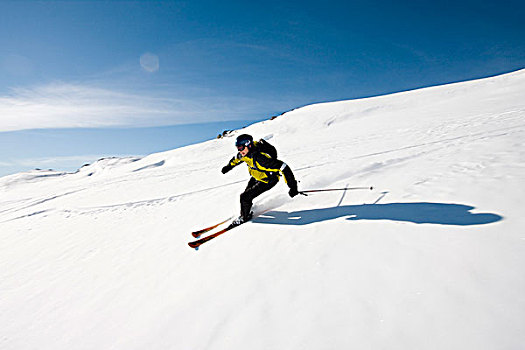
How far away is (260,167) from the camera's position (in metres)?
5.05

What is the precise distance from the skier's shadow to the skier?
51 centimetres

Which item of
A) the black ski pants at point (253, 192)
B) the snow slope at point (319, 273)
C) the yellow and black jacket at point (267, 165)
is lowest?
the snow slope at point (319, 273)

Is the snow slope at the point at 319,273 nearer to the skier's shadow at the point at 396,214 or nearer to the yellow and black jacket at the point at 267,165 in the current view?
the skier's shadow at the point at 396,214

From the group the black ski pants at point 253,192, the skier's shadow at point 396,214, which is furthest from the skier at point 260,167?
the skier's shadow at point 396,214

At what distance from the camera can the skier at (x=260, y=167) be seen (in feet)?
16.0

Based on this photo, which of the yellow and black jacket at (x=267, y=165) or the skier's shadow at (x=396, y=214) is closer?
the skier's shadow at (x=396, y=214)

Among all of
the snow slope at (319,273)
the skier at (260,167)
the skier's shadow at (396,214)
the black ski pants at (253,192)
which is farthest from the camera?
the black ski pants at (253,192)

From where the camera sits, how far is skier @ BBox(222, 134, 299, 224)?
191 inches

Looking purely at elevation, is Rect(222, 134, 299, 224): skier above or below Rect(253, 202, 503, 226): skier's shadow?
above

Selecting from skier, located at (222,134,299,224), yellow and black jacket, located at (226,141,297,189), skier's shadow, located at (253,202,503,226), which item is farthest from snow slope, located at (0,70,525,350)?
yellow and black jacket, located at (226,141,297,189)

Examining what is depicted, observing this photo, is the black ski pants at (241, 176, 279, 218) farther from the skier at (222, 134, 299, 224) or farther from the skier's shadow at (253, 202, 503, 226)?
the skier's shadow at (253, 202, 503, 226)

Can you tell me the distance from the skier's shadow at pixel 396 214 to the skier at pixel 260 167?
1.66 feet

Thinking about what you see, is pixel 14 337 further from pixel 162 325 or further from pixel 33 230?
pixel 33 230

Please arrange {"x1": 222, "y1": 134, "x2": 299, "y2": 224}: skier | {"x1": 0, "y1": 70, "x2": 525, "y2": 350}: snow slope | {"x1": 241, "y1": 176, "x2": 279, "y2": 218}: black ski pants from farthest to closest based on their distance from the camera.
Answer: {"x1": 241, "y1": 176, "x2": 279, "y2": 218}: black ski pants
{"x1": 222, "y1": 134, "x2": 299, "y2": 224}: skier
{"x1": 0, "y1": 70, "x2": 525, "y2": 350}: snow slope
